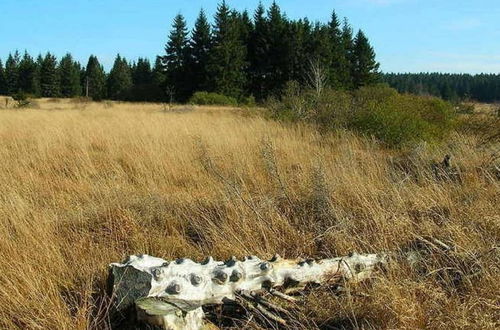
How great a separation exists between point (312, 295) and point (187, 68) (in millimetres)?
47662

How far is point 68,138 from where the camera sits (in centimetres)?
916

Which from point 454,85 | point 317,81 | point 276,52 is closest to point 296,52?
point 276,52

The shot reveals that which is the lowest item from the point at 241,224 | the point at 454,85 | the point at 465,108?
the point at 241,224

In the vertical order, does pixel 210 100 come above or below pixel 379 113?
below

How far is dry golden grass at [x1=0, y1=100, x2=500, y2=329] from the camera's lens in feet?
8.96

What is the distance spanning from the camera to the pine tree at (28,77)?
68.6 meters

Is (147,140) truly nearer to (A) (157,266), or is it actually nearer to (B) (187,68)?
(A) (157,266)

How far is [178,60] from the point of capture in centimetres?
5209

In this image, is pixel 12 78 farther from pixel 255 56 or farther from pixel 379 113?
pixel 379 113

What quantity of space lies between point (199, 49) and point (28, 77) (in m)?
33.2

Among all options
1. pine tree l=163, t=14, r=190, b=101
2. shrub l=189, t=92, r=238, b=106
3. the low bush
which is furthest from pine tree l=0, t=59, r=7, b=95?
the low bush

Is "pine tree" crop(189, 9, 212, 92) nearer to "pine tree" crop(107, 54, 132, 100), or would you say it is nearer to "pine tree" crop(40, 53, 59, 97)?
"pine tree" crop(107, 54, 132, 100)

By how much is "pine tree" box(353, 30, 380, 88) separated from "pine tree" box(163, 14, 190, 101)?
54.0ft

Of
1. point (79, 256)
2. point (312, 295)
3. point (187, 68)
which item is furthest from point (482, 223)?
point (187, 68)
